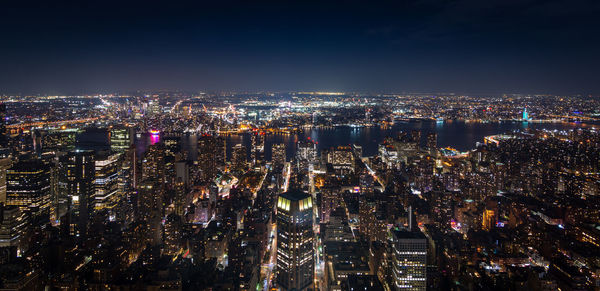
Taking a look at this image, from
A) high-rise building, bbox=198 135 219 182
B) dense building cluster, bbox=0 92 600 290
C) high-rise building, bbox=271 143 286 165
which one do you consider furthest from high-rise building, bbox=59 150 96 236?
high-rise building, bbox=271 143 286 165

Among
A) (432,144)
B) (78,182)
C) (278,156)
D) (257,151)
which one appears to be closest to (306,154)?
(278,156)

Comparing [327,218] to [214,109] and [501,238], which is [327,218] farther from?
[214,109]

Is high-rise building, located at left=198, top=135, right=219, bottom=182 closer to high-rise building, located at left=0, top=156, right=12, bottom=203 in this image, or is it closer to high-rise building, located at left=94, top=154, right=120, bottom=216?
high-rise building, located at left=94, top=154, right=120, bottom=216

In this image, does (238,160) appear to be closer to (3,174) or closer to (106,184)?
(106,184)

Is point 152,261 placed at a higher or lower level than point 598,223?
lower

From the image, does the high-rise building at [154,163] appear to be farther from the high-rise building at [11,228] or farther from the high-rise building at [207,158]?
the high-rise building at [11,228]

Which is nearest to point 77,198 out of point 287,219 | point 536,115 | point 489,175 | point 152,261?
point 152,261

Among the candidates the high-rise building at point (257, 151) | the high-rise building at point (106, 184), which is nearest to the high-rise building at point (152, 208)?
the high-rise building at point (106, 184)
